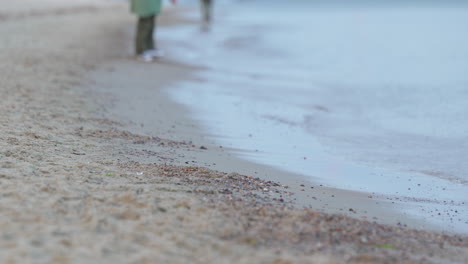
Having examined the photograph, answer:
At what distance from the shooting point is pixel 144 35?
41.2ft

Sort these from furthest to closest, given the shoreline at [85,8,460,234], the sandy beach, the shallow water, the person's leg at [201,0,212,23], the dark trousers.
→ 1. the person's leg at [201,0,212,23]
2. the dark trousers
3. the shallow water
4. the shoreline at [85,8,460,234]
5. the sandy beach

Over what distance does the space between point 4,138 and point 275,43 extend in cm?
1185

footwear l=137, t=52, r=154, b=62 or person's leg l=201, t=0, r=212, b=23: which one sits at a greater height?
person's leg l=201, t=0, r=212, b=23

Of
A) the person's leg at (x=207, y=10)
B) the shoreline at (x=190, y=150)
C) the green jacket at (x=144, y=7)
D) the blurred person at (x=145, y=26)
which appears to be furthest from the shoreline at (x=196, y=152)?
the person's leg at (x=207, y=10)

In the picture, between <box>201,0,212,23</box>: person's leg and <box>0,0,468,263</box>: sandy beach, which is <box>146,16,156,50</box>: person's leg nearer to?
<box>0,0,468,263</box>: sandy beach

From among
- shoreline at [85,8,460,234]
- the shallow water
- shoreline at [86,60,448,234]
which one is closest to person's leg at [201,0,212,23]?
the shallow water

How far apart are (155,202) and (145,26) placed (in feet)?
28.1

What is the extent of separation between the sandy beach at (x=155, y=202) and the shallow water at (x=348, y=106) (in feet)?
1.40

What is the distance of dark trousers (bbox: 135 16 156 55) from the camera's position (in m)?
12.5

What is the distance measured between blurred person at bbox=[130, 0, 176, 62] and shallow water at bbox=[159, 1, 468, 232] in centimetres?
93

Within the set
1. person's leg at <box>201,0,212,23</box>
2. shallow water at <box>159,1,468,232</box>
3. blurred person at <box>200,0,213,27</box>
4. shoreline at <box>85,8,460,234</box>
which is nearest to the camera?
shoreline at <box>85,8,460,234</box>

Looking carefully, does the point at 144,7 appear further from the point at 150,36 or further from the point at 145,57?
the point at 145,57

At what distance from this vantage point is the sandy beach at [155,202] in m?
3.69

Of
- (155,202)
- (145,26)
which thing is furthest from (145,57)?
(155,202)
